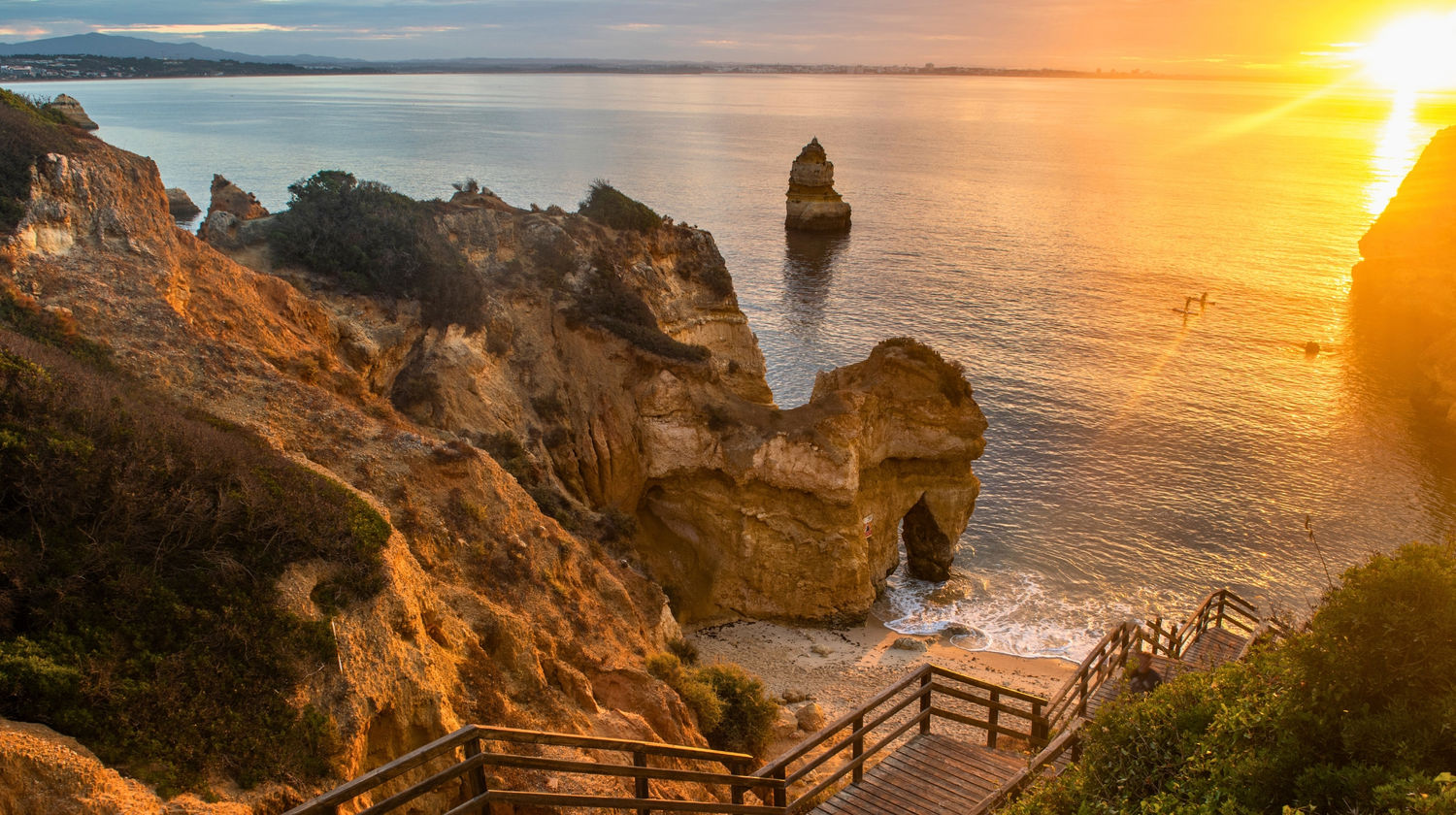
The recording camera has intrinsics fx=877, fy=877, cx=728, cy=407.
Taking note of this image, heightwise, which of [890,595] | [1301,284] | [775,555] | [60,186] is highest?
[60,186]

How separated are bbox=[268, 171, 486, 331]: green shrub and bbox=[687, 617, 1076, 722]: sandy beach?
37.1ft

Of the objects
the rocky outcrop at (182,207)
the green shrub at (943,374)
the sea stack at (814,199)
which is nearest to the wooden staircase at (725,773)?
the green shrub at (943,374)

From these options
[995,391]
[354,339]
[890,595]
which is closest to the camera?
[354,339]

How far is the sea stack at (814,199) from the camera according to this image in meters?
85.9

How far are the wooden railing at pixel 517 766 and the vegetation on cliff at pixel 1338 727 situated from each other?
3.47m

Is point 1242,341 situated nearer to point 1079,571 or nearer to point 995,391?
point 995,391

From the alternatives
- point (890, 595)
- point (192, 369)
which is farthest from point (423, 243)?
point (890, 595)

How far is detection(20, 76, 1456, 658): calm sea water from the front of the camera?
30719 mm

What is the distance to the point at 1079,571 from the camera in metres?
30.0

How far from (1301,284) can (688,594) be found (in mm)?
58706

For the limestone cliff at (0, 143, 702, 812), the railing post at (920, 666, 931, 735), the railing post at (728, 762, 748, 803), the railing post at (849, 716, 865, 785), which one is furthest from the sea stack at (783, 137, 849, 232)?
the railing post at (728, 762, 748, 803)

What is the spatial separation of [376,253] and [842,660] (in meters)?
16.7

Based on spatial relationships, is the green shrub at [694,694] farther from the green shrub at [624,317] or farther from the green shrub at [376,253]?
the green shrub at [376,253]

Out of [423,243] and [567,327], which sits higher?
[423,243]
